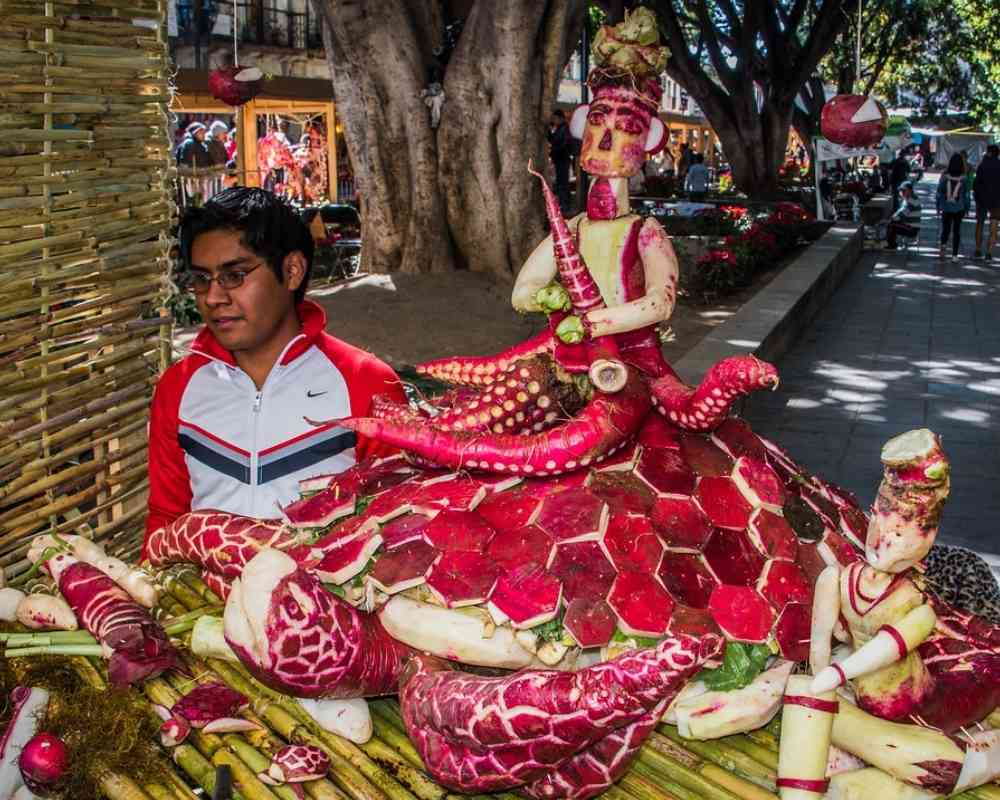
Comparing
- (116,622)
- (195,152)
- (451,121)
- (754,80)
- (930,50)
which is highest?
(930,50)

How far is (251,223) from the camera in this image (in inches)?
92.0

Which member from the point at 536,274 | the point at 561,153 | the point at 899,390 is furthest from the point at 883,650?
the point at 561,153

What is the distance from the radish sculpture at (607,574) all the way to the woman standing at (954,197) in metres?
14.2

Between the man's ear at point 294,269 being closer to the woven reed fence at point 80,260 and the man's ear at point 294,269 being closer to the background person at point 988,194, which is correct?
the woven reed fence at point 80,260

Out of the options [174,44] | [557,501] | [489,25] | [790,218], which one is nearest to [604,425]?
[557,501]

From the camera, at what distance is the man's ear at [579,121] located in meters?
2.04

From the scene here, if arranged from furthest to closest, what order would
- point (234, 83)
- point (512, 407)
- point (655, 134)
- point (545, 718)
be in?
point (234, 83) → point (655, 134) → point (512, 407) → point (545, 718)

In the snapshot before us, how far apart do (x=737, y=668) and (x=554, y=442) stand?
1.45ft

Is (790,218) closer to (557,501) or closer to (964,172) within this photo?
(964,172)

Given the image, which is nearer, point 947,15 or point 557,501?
point 557,501

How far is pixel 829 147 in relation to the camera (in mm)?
16906

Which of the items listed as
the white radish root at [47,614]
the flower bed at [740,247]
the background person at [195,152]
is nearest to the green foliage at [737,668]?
the white radish root at [47,614]

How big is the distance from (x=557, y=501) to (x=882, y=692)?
1.81ft

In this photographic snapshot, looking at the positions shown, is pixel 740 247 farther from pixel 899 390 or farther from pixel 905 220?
pixel 905 220
